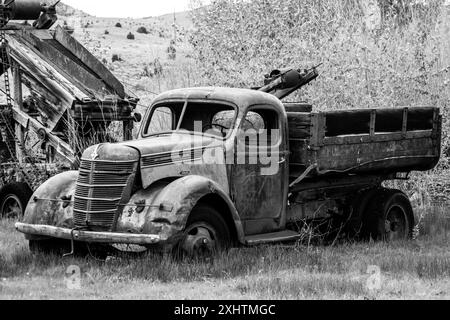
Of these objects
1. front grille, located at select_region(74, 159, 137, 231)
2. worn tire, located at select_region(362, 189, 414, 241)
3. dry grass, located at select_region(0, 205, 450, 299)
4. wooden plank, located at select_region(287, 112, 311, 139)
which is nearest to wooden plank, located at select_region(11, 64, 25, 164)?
dry grass, located at select_region(0, 205, 450, 299)

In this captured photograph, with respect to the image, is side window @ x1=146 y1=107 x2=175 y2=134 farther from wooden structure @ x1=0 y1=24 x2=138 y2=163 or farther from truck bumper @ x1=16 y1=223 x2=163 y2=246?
truck bumper @ x1=16 y1=223 x2=163 y2=246

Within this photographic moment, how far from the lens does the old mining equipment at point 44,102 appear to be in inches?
472

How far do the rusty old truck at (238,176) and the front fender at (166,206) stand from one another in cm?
1

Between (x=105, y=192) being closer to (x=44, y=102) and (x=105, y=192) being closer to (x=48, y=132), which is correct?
(x=48, y=132)

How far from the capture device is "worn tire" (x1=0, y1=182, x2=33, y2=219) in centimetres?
1183

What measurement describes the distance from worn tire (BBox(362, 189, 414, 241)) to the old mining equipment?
393 cm

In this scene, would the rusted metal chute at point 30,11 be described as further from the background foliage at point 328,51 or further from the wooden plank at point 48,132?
the background foliage at point 328,51

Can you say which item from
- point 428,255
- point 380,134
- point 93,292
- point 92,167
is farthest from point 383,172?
point 93,292

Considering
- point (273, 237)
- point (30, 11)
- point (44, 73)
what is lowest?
point (273, 237)

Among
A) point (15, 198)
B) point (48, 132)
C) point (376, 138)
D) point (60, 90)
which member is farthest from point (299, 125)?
point (15, 198)

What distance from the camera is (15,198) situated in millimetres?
11914

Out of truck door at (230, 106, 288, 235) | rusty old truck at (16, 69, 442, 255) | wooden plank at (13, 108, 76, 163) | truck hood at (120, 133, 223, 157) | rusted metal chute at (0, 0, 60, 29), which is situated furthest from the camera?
rusted metal chute at (0, 0, 60, 29)

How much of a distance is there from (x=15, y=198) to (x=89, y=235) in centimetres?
393

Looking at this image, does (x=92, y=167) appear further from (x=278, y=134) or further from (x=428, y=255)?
(x=428, y=255)
